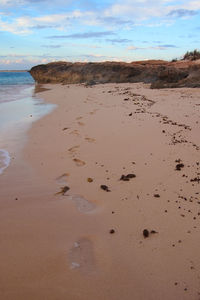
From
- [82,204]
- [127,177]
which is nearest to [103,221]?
[82,204]

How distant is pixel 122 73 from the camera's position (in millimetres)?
24078

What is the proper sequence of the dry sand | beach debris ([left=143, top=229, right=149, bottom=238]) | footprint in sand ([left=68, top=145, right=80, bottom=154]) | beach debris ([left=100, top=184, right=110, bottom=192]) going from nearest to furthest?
the dry sand, beach debris ([left=143, top=229, right=149, bottom=238]), beach debris ([left=100, top=184, right=110, bottom=192]), footprint in sand ([left=68, top=145, right=80, bottom=154])

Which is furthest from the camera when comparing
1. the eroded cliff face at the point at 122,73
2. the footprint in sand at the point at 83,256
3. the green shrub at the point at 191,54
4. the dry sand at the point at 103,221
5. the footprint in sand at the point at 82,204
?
the green shrub at the point at 191,54

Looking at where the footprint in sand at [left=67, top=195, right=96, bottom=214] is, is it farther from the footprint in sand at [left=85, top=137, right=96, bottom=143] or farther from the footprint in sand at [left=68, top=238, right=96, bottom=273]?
the footprint in sand at [left=85, top=137, right=96, bottom=143]

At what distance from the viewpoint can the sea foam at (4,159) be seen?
4.31m

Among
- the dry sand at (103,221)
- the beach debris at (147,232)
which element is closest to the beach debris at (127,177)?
the dry sand at (103,221)

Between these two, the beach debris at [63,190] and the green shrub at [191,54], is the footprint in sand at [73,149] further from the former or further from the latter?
the green shrub at [191,54]

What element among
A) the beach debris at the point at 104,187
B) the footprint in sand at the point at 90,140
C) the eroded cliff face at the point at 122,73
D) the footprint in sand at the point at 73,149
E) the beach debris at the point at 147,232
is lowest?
the beach debris at the point at 147,232

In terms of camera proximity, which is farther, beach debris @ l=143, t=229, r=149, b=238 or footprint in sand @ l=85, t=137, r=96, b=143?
footprint in sand @ l=85, t=137, r=96, b=143

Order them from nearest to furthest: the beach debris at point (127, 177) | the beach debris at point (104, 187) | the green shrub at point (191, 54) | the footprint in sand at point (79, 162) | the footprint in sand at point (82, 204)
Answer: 1. the footprint in sand at point (82, 204)
2. the beach debris at point (104, 187)
3. the beach debris at point (127, 177)
4. the footprint in sand at point (79, 162)
5. the green shrub at point (191, 54)

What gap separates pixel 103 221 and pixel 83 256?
1.74ft

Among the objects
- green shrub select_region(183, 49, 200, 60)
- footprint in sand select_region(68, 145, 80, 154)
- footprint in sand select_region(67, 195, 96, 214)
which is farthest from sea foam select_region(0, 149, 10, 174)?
green shrub select_region(183, 49, 200, 60)

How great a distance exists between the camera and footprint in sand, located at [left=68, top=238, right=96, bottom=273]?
213cm

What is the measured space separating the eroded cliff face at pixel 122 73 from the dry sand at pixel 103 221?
437 inches
